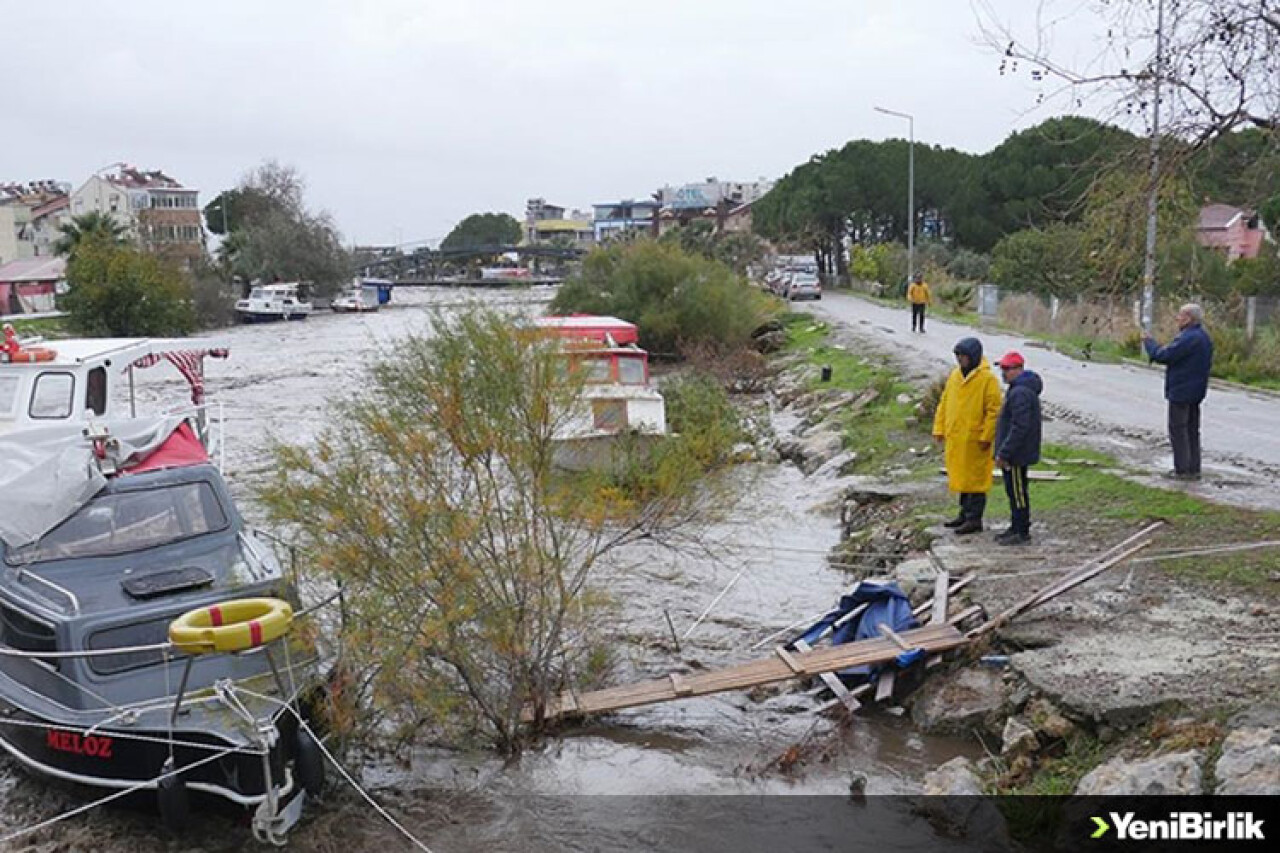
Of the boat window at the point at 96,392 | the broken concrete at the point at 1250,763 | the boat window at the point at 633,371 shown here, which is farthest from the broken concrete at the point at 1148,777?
the boat window at the point at 633,371

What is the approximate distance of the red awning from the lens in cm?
1038

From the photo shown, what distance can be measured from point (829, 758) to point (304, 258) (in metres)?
80.2

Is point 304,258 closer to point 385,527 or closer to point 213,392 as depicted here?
point 213,392

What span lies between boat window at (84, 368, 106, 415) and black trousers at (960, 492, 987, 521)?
9687 millimetres

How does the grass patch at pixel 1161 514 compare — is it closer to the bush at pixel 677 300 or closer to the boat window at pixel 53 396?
the boat window at pixel 53 396

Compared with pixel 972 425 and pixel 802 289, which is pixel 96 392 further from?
pixel 802 289

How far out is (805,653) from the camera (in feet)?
28.8

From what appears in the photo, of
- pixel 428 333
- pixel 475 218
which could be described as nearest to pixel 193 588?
pixel 428 333

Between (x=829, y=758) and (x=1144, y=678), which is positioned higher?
(x=1144, y=678)

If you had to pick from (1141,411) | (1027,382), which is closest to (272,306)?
(1141,411)

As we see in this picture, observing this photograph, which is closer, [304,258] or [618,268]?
[618,268]

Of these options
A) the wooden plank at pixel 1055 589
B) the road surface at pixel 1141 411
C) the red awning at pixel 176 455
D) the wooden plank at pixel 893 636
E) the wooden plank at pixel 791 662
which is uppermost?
the red awning at pixel 176 455

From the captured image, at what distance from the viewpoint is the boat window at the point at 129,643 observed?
8086 millimetres

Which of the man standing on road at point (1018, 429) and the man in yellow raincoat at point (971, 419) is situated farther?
the man in yellow raincoat at point (971, 419)
